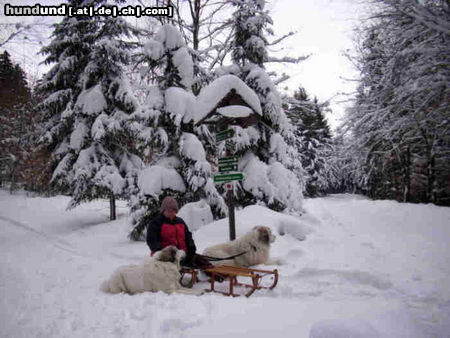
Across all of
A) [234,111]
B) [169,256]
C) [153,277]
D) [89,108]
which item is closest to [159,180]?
[234,111]

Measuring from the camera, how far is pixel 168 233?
5.12 m

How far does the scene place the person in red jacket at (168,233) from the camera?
5.04 metres

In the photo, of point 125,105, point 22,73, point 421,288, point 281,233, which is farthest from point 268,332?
point 22,73

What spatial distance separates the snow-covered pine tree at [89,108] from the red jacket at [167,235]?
7.83 m

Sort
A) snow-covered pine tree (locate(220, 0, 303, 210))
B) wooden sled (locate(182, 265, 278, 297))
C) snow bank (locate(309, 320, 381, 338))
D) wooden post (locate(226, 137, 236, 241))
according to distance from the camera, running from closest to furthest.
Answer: snow bank (locate(309, 320, 381, 338)), wooden sled (locate(182, 265, 278, 297)), wooden post (locate(226, 137, 236, 241)), snow-covered pine tree (locate(220, 0, 303, 210))

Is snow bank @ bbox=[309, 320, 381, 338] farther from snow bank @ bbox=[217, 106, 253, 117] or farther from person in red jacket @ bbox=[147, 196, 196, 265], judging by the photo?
snow bank @ bbox=[217, 106, 253, 117]

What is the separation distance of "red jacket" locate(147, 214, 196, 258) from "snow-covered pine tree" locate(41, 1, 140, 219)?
7825mm

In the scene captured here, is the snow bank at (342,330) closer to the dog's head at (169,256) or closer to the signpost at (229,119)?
the dog's head at (169,256)

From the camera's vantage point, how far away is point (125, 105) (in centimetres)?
1262

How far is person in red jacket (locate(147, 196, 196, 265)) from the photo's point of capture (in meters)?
5.04

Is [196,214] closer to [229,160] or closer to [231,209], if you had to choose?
[231,209]

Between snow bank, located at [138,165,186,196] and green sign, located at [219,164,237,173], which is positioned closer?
green sign, located at [219,164,237,173]

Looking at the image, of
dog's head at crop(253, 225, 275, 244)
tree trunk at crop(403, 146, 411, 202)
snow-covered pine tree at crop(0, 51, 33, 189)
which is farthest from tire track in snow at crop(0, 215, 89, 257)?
tree trunk at crop(403, 146, 411, 202)

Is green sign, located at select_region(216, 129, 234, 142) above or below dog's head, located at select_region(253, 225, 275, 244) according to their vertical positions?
above
